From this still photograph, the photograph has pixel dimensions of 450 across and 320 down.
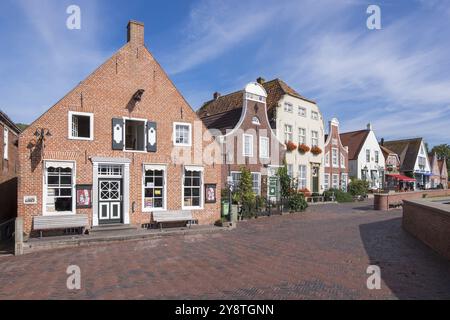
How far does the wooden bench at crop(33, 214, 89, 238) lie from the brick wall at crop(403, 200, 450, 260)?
41.2 feet

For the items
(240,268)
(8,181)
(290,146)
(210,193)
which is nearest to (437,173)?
(290,146)

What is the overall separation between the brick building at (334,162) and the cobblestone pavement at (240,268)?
18119 mm

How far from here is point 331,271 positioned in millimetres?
8203

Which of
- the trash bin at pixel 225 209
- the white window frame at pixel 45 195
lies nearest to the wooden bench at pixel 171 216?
the trash bin at pixel 225 209

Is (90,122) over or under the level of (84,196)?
over

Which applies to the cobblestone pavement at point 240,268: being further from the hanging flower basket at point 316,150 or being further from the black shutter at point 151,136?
the hanging flower basket at point 316,150

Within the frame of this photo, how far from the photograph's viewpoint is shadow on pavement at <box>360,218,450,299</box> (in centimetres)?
673

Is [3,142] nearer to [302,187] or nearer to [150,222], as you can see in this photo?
[150,222]

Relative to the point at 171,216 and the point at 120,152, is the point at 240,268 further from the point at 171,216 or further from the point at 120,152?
the point at 120,152

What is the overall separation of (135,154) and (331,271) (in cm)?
1012

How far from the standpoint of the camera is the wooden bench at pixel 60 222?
40.1 ft

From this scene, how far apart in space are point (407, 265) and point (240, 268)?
4.56 metres

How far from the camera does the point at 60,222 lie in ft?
41.2
